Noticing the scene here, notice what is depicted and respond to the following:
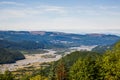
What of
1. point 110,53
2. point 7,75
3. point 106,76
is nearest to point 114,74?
point 106,76

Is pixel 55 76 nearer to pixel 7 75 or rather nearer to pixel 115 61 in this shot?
pixel 7 75

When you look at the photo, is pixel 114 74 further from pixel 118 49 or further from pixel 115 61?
pixel 118 49

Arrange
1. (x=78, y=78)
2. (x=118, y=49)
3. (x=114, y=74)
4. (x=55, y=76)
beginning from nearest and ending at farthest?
1. (x=114, y=74)
2. (x=78, y=78)
3. (x=118, y=49)
4. (x=55, y=76)

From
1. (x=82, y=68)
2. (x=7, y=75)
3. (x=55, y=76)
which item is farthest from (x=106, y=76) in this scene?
(x=7, y=75)

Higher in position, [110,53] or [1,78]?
[110,53]

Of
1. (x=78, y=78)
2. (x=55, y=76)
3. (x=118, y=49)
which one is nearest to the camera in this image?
(x=78, y=78)

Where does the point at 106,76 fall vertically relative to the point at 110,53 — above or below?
below

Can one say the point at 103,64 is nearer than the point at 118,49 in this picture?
Yes

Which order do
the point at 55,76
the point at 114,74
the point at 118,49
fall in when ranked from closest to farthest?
the point at 114,74 → the point at 118,49 → the point at 55,76

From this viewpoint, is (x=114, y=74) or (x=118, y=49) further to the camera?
(x=118, y=49)
